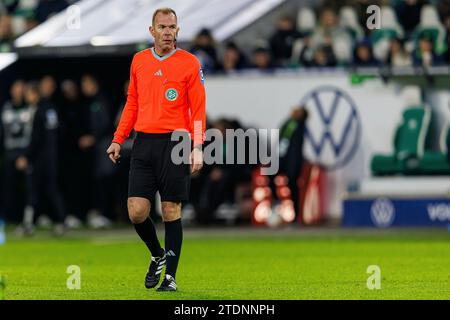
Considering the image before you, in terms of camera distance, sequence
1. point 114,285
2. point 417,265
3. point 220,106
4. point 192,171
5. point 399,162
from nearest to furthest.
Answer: point 192,171 < point 114,285 < point 417,265 < point 399,162 < point 220,106

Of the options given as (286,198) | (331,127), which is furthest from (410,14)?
(286,198)

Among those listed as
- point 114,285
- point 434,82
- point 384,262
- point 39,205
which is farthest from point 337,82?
point 114,285

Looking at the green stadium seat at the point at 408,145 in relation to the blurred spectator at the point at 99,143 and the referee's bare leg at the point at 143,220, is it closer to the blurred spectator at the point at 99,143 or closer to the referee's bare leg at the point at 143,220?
the blurred spectator at the point at 99,143

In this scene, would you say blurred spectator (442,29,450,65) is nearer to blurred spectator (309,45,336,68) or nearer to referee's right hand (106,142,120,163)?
blurred spectator (309,45,336,68)

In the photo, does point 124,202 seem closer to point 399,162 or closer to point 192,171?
point 399,162

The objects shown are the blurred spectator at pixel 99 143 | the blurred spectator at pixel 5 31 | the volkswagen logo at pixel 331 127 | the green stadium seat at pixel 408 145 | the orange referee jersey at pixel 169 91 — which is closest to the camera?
the orange referee jersey at pixel 169 91

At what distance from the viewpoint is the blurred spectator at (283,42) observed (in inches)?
1006

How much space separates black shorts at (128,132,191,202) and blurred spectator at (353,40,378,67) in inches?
481

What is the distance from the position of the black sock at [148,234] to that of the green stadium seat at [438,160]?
38.3 ft

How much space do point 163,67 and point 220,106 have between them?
518 inches

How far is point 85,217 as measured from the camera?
84.8 feet

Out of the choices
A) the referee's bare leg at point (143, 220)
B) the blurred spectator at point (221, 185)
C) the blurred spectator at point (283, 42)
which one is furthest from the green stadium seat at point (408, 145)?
the referee's bare leg at point (143, 220)

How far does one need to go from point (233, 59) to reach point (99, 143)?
3.00m

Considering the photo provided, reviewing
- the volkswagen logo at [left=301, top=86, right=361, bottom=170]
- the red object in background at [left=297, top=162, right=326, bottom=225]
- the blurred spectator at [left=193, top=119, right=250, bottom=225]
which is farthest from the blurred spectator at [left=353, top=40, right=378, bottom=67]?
the blurred spectator at [left=193, top=119, right=250, bottom=225]
